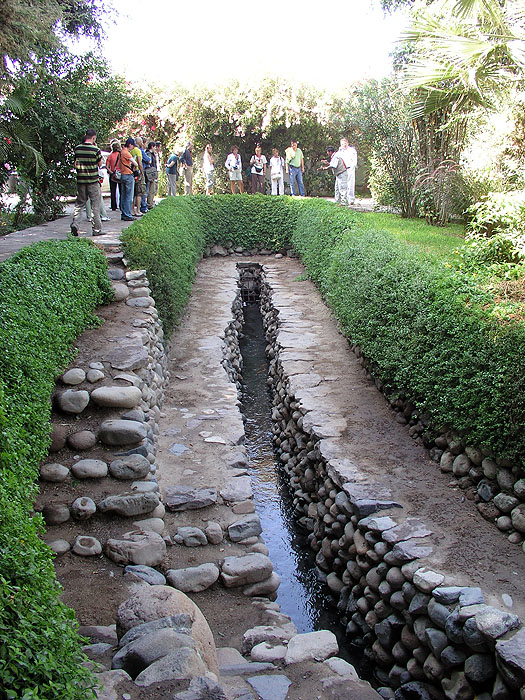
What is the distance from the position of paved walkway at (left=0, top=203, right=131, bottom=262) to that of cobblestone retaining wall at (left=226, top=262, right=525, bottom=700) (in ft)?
19.9

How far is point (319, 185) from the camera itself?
23.3 metres

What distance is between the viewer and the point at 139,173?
45.3ft

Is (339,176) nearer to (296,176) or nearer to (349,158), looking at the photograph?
(349,158)

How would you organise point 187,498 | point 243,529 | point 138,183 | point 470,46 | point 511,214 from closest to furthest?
point 243,529 → point 187,498 → point 511,214 → point 470,46 → point 138,183

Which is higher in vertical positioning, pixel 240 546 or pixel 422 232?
pixel 422 232

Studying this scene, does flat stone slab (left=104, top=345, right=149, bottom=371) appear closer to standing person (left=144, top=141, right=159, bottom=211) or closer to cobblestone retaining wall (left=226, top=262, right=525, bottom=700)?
cobblestone retaining wall (left=226, top=262, right=525, bottom=700)

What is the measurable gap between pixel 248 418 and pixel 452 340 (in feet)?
13.4

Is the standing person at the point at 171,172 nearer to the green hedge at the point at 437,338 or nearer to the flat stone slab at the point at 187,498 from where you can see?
the green hedge at the point at 437,338

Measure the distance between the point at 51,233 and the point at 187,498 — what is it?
26.9ft

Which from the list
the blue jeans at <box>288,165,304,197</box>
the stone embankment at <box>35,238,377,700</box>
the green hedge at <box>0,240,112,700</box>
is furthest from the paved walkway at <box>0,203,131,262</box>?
the blue jeans at <box>288,165,304,197</box>

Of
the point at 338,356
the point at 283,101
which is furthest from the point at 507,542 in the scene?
the point at 283,101

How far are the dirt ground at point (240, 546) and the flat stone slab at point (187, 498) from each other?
3.3 inches

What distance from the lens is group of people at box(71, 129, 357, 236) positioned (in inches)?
433

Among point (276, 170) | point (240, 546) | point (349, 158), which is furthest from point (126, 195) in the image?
point (240, 546)
